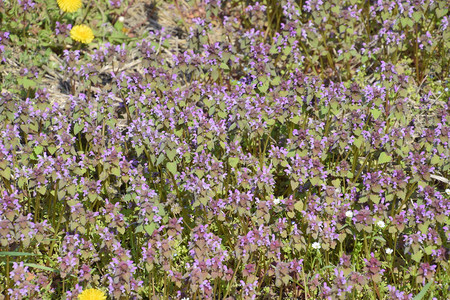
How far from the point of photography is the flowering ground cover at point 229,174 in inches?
190

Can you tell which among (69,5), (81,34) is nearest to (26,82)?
(81,34)

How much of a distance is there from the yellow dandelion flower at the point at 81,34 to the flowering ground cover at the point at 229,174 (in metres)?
0.02

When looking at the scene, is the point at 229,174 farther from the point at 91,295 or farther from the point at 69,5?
the point at 69,5

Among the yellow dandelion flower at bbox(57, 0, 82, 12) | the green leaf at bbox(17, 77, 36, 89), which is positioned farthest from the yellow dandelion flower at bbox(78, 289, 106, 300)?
the yellow dandelion flower at bbox(57, 0, 82, 12)

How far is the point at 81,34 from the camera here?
6.93 m

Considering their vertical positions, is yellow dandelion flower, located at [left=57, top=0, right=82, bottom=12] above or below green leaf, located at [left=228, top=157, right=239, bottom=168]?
above

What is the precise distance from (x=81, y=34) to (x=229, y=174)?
2.48 metres

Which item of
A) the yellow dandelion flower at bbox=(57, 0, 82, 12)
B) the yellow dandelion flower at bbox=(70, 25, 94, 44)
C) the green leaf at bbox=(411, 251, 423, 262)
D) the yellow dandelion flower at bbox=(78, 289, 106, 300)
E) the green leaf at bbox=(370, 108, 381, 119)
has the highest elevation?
the yellow dandelion flower at bbox=(57, 0, 82, 12)

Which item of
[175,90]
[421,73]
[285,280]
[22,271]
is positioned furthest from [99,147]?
[421,73]

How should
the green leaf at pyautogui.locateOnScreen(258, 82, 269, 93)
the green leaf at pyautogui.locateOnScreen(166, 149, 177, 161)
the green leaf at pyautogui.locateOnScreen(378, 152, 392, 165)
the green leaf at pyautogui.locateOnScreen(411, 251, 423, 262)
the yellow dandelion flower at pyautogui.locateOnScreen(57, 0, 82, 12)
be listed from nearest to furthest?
1. the green leaf at pyautogui.locateOnScreen(411, 251, 423, 262)
2. the green leaf at pyautogui.locateOnScreen(166, 149, 177, 161)
3. the green leaf at pyautogui.locateOnScreen(378, 152, 392, 165)
4. the green leaf at pyautogui.locateOnScreen(258, 82, 269, 93)
5. the yellow dandelion flower at pyautogui.locateOnScreen(57, 0, 82, 12)

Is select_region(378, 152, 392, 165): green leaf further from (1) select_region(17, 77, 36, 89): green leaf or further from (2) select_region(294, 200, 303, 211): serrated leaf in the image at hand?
(1) select_region(17, 77, 36, 89): green leaf

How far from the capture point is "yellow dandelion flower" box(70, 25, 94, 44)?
691cm

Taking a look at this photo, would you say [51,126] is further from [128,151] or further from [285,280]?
[285,280]

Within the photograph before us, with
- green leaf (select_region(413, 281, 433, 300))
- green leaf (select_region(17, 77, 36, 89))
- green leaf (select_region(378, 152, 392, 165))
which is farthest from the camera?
green leaf (select_region(17, 77, 36, 89))
